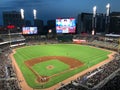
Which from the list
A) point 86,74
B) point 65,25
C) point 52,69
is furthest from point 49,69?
point 65,25

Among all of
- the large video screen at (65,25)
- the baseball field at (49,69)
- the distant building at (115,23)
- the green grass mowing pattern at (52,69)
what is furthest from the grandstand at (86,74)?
the distant building at (115,23)

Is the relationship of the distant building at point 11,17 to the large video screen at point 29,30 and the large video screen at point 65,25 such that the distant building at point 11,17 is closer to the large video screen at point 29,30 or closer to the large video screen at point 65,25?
the large video screen at point 29,30

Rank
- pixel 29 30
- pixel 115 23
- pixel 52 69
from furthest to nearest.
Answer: pixel 115 23 < pixel 29 30 < pixel 52 69

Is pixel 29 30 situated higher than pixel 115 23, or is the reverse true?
pixel 115 23

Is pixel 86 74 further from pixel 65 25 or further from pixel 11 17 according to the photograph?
pixel 11 17

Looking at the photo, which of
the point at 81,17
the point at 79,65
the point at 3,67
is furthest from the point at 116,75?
the point at 81,17

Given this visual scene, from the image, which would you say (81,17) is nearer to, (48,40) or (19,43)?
(48,40)
